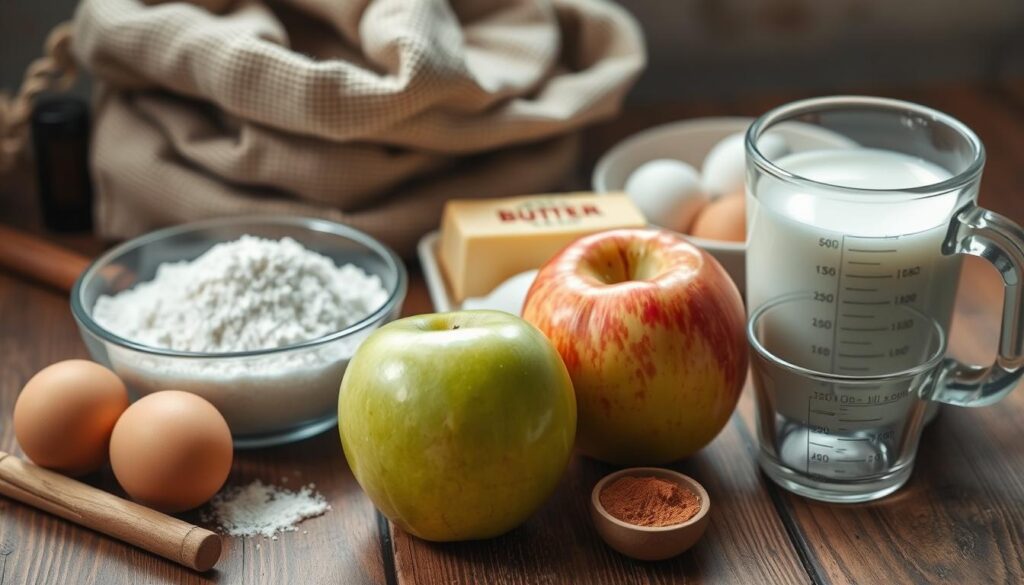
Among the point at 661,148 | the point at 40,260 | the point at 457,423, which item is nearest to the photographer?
the point at 457,423

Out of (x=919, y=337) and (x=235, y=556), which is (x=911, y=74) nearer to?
(x=919, y=337)

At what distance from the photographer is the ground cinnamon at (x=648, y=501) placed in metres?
0.68

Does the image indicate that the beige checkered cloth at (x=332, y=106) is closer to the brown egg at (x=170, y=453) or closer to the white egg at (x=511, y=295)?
the white egg at (x=511, y=295)

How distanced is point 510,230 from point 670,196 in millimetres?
154

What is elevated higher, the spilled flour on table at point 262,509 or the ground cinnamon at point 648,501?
the ground cinnamon at point 648,501

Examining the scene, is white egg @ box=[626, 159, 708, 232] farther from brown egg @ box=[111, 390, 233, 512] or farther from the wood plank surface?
brown egg @ box=[111, 390, 233, 512]

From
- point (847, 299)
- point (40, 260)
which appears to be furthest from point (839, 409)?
point (40, 260)

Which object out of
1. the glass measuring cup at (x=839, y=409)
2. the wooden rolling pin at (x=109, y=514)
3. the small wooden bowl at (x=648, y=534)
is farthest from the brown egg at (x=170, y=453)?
the glass measuring cup at (x=839, y=409)

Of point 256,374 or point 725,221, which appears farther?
point 725,221

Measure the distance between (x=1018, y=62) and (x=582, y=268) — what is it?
955mm

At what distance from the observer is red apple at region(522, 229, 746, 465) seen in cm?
71

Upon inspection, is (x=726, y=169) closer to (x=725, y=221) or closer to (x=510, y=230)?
(x=725, y=221)

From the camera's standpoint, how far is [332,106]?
3.05 ft

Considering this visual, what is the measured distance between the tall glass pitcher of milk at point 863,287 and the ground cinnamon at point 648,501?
0.09 meters
